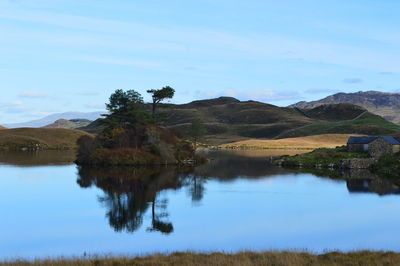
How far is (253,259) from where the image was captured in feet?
66.5

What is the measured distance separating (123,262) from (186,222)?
12593 millimetres

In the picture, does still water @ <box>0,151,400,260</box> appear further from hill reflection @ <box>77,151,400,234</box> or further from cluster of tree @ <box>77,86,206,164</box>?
cluster of tree @ <box>77,86,206,164</box>

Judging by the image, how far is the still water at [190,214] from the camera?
2575 centimetres

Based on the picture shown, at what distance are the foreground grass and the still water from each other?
3339 mm

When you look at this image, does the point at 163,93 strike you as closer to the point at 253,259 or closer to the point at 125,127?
the point at 125,127

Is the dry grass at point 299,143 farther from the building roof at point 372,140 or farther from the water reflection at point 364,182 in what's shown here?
the water reflection at point 364,182

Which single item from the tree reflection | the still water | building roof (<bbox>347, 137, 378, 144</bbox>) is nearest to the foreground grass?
the still water

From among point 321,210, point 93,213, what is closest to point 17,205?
point 93,213

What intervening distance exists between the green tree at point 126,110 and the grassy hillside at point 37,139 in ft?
238

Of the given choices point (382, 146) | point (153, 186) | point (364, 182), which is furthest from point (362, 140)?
point (153, 186)

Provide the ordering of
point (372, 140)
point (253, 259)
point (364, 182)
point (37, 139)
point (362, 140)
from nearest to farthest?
point (253, 259) < point (364, 182) < point (372, 140) < point (362, 140) < point (37, 139)

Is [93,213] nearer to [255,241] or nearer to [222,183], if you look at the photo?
[255,241]

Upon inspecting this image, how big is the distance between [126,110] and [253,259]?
219 feet

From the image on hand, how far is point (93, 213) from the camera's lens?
114 feet
